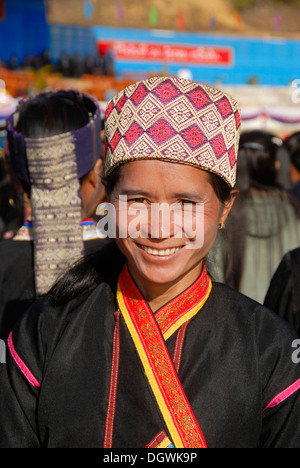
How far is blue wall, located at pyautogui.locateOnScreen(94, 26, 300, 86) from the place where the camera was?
22.8 metres

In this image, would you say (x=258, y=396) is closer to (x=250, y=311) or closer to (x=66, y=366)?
(x=250, y=311)

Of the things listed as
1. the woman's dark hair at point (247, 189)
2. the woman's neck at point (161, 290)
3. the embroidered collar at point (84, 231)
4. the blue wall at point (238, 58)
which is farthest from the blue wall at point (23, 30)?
the woman's neck at point (161, 290)

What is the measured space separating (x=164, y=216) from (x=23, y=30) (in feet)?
67.1

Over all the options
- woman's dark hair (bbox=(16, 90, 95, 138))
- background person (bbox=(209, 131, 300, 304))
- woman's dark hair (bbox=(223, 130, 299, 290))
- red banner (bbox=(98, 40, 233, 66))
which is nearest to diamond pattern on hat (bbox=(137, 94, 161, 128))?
woman's dark hair (bbox=(16, 90, 95, 138))

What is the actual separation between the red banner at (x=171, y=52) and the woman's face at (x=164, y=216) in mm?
22343

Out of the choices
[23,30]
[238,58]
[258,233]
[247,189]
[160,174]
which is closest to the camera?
[160,174]

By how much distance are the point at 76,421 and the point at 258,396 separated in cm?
45

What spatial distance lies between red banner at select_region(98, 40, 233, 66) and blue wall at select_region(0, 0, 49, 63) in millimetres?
3088

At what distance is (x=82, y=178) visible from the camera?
2170 millimetres

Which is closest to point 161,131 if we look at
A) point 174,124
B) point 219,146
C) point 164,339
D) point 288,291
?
point 174,124

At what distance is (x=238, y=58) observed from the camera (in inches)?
931

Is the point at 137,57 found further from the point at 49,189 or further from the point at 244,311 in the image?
the point at 244,311

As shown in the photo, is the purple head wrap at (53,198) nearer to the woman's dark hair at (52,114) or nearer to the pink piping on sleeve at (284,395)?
the woman's dark hair at (52,114)
